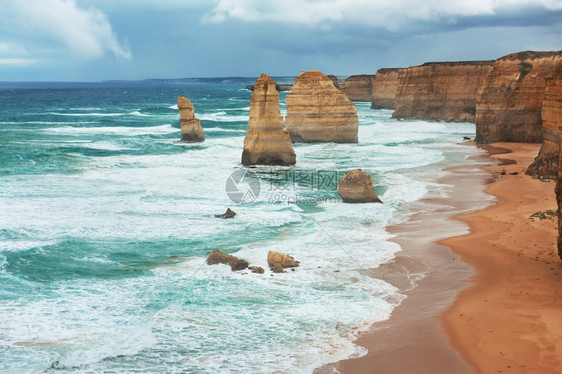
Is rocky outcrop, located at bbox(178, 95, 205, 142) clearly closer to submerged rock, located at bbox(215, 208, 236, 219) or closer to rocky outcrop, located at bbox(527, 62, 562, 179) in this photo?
submerged rock, located at bbox(215, 208, 236, 219)

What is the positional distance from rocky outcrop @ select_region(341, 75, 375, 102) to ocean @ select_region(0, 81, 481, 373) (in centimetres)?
8340

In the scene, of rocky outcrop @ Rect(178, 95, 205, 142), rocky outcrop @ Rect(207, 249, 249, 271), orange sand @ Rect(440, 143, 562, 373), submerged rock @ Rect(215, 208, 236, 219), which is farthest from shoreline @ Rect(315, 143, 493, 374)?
rocky outcrop @ Rect(178, 95, 205, 142)

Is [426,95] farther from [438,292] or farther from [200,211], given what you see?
[438,292]

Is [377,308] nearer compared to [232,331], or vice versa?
[232,331]

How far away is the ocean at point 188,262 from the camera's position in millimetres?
11719

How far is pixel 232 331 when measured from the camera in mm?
12516

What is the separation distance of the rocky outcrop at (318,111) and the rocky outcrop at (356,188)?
19.7 meters

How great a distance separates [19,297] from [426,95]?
206 feet

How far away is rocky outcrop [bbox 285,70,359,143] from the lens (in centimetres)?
4409

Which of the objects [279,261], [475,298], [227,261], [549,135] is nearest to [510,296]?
[475,298]

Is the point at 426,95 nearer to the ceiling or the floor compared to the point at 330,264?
nearer to the ceiling

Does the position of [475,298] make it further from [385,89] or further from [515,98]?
[385,89]

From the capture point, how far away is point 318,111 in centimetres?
4444

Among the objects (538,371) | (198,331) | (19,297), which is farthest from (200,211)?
(538,371)
